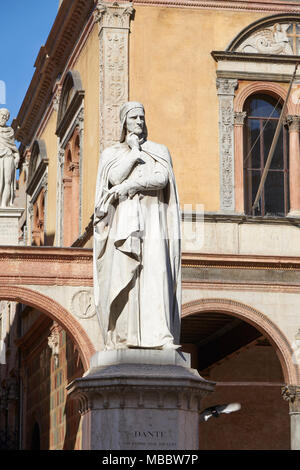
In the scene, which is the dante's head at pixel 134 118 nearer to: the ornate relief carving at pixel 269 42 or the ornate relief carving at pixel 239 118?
the ornate relief carving at pixel 239 118

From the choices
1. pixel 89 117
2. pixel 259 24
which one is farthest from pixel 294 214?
pixel 89 117

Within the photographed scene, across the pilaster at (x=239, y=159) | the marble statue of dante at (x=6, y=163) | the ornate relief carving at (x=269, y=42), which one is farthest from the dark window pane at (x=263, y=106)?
the marble statue of dante at (x=6, y=163)

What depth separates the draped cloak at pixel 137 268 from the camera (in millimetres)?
8750

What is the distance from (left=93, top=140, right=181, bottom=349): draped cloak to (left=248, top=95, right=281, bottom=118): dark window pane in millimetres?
15778

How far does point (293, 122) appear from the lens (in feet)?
80.2

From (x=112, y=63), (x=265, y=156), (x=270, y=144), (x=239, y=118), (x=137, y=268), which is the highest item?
(x=112, y=63)

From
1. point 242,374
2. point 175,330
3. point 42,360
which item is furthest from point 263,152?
point 175,330

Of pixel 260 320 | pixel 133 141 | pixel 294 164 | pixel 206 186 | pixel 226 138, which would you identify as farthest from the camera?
pixel 294 164

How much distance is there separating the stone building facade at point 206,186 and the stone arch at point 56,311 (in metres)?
0.03

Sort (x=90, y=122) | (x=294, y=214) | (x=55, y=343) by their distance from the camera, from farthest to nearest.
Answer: (x=55, y=343)
(x=90, y=122)
(x=294, y=214)

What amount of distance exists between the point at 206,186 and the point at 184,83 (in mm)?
2204

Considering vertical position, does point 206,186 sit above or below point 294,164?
below

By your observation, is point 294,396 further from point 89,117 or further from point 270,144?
point 89,117

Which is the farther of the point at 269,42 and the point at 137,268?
the point at 269,42
